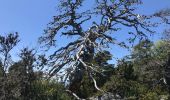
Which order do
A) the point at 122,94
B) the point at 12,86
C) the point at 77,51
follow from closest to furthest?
the point at 12,86 → the point at 122,94 → the point at 77,51

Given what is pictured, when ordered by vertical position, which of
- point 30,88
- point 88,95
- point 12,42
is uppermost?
point 12,42

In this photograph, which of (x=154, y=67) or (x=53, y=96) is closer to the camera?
(x=53, y=96)

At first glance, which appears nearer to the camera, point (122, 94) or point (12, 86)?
point (12, 86)

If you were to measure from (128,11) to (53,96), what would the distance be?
11.1 metres

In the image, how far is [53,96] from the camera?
19922 millimetres

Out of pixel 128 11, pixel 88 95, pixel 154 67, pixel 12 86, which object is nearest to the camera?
pixel 12 86

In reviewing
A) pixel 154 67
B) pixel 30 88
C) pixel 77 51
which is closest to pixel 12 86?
pixel 30 88

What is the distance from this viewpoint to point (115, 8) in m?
28.3

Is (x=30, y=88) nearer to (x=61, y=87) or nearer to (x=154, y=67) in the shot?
(x=61, y=87)

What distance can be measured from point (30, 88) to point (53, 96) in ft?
5.70

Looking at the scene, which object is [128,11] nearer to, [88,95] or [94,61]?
[94,61]

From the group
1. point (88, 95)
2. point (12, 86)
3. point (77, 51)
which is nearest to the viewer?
point (12, 86)

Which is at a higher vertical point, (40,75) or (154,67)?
(40,75)

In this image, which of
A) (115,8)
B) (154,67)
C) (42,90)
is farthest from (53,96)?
(154,67)
